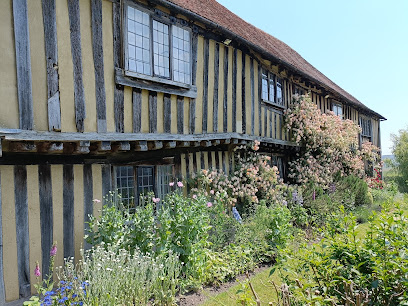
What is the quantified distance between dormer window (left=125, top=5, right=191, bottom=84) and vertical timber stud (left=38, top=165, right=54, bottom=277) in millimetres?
1966

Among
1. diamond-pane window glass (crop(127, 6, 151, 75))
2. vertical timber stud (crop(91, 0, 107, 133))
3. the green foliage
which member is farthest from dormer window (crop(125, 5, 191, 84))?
the green foliage

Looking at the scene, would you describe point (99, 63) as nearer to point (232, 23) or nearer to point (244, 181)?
point (244, 181)

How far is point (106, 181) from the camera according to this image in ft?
16.8

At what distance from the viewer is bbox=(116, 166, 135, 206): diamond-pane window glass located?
18.0ft

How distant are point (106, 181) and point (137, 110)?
1263mm

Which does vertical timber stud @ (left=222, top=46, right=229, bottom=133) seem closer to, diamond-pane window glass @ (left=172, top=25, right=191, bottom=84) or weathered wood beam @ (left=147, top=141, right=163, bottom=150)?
diamond-pane window glass @ (left=172, top=25, right=191, bottom=84)

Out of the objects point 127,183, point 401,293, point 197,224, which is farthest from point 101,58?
point 401,293

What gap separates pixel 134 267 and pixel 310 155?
27.8 feet

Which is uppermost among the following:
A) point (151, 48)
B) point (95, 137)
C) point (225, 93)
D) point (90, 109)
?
point (151, 48)

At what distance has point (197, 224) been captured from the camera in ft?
14.8

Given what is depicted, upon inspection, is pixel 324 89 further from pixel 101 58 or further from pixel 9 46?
pixel 9 46

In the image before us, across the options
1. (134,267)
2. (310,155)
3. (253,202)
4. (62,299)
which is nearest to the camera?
(62,299)

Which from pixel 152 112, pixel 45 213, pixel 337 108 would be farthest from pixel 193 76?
pixel 337 108

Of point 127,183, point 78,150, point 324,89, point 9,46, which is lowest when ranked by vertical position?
point 127,183
